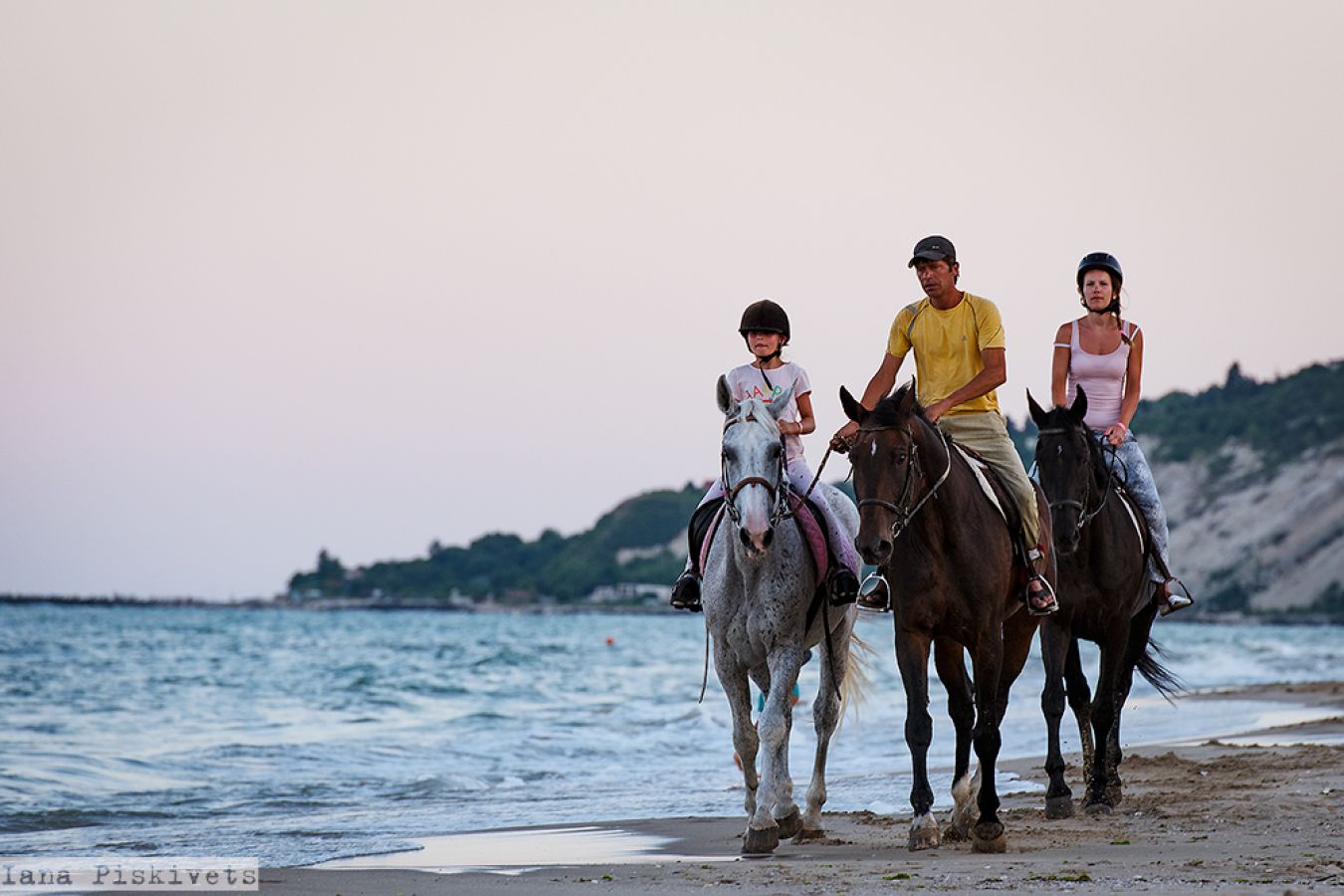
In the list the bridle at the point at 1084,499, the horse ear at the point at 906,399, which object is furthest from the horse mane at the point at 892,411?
the bridle at the point at 1084,499

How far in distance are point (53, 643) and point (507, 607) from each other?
5160 inches

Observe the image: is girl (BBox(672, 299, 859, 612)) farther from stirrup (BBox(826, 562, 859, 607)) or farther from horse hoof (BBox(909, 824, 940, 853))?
horse hoof (BBox(909, 824, 940, 853))

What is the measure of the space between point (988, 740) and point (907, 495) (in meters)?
1.50

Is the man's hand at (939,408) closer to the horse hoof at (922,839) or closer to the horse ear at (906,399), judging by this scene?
the horse ear at (906,399)

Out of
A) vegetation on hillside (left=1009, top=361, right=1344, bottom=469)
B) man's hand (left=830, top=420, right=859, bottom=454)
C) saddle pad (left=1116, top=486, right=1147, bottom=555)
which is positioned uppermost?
vegetation on hillside (left=1009, top=361, right=1344, bottom=469)

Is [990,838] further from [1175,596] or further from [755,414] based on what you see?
[1175,596]

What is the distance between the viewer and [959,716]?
8742 mm

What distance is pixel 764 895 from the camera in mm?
6980

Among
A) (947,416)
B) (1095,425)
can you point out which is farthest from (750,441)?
(1095,425)

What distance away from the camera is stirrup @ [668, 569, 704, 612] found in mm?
9664

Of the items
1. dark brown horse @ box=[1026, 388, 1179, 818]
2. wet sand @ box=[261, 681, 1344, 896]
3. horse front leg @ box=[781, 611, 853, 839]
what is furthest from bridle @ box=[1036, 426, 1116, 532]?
wet sand @ box=[261, 681, 1344, 896]

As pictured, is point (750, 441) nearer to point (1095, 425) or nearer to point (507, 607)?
point (1095, 425)

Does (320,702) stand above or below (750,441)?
below

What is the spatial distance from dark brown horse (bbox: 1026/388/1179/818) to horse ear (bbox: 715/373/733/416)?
6.41 ft
